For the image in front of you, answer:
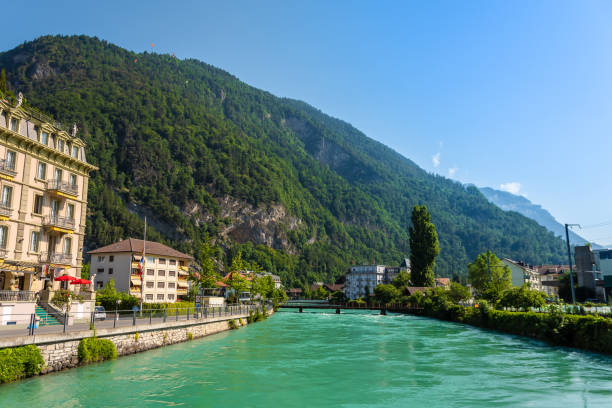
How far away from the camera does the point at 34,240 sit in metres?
37.0

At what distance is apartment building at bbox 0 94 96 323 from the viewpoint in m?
33.9

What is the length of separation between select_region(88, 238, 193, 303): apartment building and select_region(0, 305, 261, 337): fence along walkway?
29076 millimetres

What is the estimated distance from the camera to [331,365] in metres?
29.0

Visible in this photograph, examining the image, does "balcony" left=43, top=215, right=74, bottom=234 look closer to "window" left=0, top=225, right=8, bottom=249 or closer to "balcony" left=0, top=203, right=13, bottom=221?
"window" left=0, top=225, right=8, bottom=249

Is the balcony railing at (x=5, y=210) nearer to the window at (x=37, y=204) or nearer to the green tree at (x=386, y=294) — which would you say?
the window at (x=37, y=204)

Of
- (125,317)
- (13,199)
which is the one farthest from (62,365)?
(13,199)

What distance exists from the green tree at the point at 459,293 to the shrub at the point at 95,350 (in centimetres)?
7128

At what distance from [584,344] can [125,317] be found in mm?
37740

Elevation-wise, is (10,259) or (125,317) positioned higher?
(10,259)

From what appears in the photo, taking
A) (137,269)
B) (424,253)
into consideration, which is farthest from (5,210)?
(424,253)

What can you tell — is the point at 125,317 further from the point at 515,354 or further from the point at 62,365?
the point at 515,354

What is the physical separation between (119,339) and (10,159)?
61.3 feet

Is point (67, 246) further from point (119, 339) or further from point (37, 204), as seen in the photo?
point (119, 339)

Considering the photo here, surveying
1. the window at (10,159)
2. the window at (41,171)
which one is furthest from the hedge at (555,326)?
the window at (10,159)
